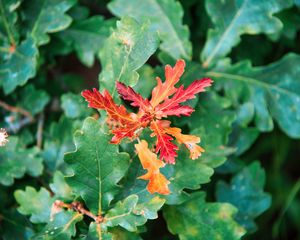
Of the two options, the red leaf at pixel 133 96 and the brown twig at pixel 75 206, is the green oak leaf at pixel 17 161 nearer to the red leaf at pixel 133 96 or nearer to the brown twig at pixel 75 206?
the brown twig at pixel 75 206

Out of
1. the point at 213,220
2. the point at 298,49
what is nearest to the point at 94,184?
the point at 213,220

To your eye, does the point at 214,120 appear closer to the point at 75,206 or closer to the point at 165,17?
the point at 165,17

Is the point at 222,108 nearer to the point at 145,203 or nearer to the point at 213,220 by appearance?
the point at 213,220

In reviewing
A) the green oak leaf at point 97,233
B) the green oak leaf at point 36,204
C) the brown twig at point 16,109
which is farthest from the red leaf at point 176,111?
the brown twig at point 16,109

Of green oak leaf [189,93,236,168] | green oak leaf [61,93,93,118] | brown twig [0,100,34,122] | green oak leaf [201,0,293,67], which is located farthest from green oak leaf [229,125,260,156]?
brown twig [0,100,34,122]

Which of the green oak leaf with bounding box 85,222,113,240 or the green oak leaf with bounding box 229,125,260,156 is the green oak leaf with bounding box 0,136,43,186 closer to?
the green oak leaf with bounding box 85,222,113,240
